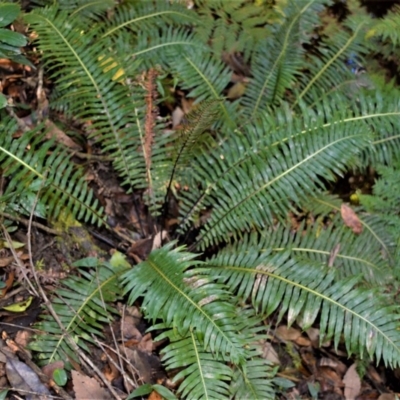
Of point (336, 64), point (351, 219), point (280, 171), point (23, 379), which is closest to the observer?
point (23, 379)

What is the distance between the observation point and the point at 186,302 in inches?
108

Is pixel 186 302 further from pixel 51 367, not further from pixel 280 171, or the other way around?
pixel 280 171

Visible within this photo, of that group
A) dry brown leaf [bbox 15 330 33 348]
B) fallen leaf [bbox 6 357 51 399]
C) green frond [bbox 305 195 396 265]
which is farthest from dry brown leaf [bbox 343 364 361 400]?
dry brown leaf [bbox 15 330 33 348]

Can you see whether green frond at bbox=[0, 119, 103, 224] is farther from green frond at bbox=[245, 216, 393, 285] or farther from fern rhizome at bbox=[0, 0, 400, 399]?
green frond at bbox=[245, 216, 393, 285]

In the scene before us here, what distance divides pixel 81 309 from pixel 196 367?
74 cm

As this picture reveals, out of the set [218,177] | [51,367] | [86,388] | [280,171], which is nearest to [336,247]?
[280,171]

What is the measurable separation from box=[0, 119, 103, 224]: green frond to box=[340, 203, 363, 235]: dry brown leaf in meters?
1.86

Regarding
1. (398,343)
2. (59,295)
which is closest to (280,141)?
(398,343)

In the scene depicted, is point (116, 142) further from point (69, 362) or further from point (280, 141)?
point (69, 362)

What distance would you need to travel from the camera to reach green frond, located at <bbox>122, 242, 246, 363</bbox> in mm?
2646

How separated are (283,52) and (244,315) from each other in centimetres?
221

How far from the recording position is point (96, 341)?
2.80 m

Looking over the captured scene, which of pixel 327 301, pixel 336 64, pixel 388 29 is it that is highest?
pixel 388 29

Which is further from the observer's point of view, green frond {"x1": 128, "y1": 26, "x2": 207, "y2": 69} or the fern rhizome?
green frond {"x1": 128, "y1": 26, "x2": 207, "y2": 69}
